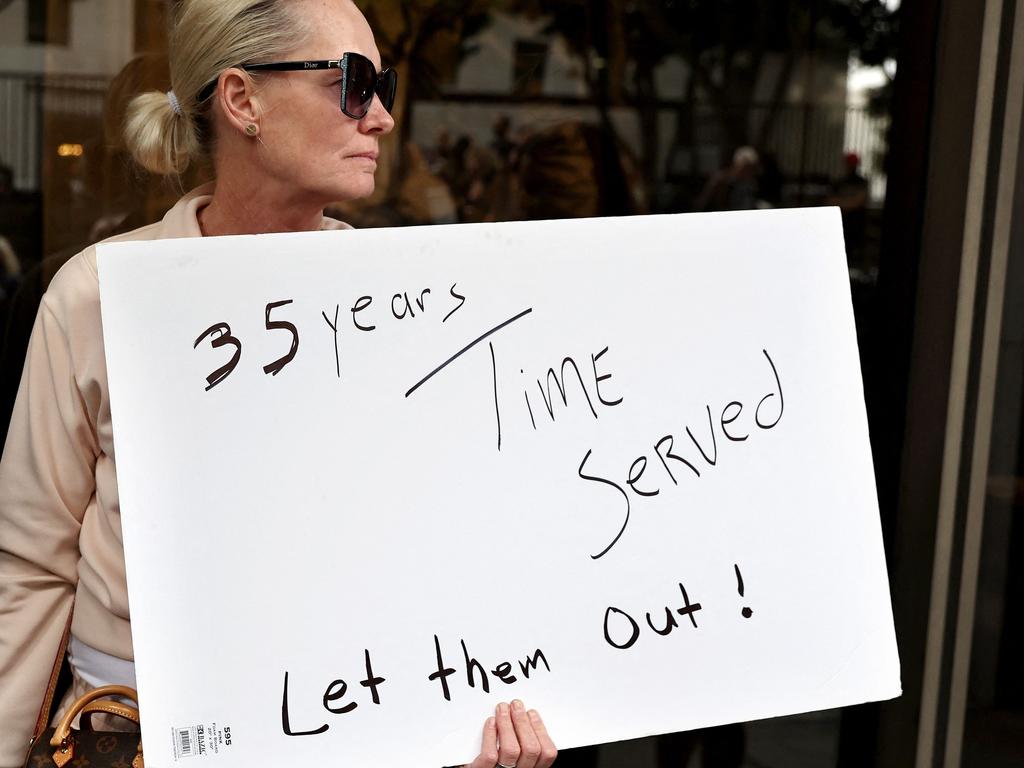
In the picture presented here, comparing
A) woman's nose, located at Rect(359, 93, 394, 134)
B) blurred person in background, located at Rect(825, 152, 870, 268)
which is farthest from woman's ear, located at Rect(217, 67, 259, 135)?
blurred person in background, located at Rect(825, 152, 870, 268)

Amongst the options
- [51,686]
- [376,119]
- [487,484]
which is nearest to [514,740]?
[487,484]

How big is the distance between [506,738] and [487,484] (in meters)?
0.25

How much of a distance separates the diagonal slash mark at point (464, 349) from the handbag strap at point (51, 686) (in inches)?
19.7

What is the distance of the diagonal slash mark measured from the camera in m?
1.12

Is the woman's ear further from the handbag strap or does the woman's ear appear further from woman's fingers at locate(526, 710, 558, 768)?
woman's fingers at locate(526, 710, 558, 768)

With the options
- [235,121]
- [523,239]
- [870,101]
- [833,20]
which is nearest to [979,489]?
[870,101]

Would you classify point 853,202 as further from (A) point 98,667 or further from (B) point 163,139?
(A) point 98,667

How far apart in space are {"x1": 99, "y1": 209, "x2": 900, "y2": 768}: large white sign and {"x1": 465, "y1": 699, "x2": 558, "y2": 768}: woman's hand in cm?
2

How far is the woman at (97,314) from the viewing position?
1193mm

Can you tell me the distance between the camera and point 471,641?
1.11m

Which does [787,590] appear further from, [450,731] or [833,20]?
[833,20]

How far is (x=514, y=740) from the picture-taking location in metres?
1.10

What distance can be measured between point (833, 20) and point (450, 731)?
1.96 metres

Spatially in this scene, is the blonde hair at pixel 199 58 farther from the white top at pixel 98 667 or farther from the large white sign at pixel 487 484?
the white top at pixel 98 667
